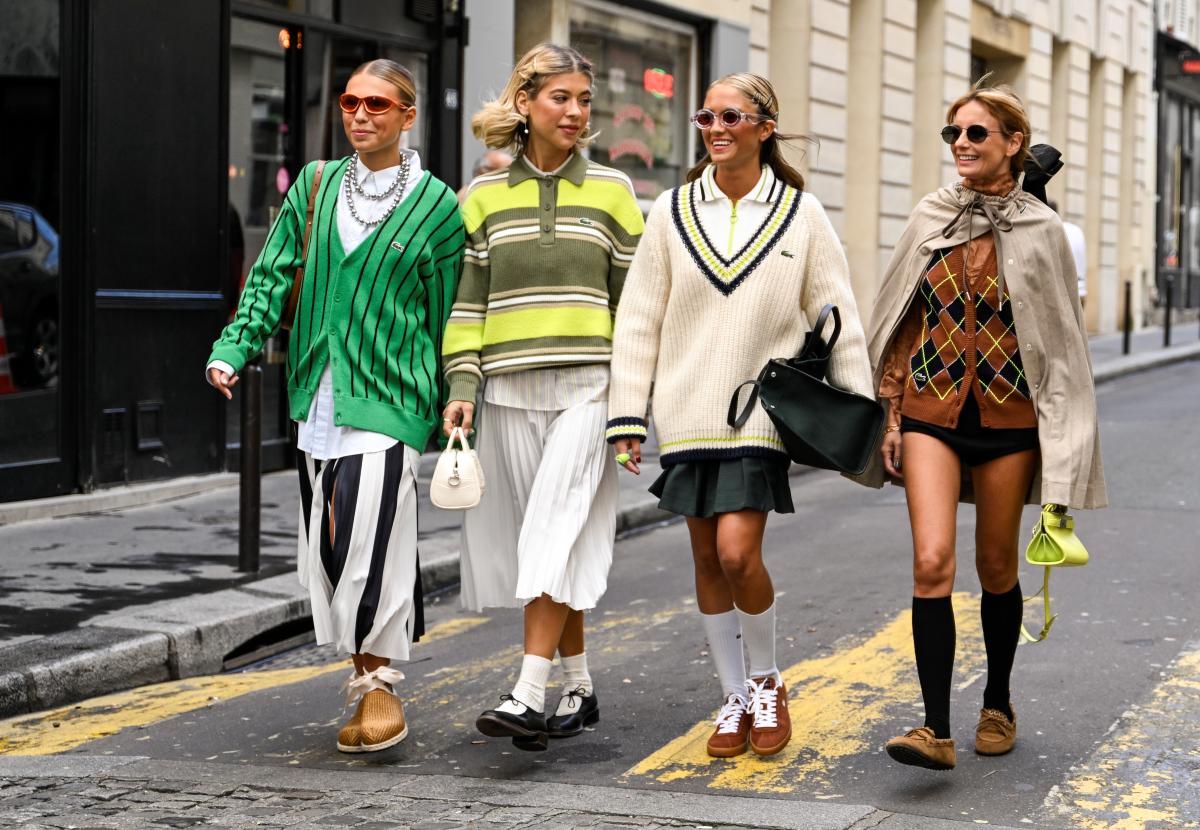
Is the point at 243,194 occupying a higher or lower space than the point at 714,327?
higher

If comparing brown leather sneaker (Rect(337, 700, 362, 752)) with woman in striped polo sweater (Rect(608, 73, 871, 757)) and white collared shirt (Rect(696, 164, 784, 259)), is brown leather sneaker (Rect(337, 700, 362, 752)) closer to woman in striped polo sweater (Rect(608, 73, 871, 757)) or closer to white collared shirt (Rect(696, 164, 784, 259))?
woman in striped polo sweater (Rect(608, 73, 871, 757))

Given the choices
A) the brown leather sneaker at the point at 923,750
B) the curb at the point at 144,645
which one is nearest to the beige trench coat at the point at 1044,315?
the brown leather sneaker at the point at 923,750

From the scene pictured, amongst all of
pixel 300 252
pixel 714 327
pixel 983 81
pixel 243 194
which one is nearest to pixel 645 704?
pixel 714 327

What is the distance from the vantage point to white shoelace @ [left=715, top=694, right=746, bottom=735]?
4855 mm

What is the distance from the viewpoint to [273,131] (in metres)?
11.4

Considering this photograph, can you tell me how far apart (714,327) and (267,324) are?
4.42 feet

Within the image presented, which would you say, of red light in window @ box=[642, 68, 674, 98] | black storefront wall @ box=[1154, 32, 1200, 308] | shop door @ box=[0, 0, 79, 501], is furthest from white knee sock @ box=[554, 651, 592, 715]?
black storefront wall @ box=[1154, 32, 1200, 308]

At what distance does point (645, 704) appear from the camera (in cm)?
555

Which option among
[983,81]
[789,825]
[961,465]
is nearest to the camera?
[789,825]

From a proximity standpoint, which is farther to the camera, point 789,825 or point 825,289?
point 825,289

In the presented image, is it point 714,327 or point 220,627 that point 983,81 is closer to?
point 714,327

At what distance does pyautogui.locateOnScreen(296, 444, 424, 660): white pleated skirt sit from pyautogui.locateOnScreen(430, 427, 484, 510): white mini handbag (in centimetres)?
22

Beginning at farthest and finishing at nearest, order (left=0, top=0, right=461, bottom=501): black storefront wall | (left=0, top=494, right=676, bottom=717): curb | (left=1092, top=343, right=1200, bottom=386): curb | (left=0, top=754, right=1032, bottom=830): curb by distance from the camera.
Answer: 1. (left=1092, top=343, right=1200, bottom=386): curb
2. (left=0, top=0, right=461, bottom=501): black storefront wall
3. (left=0, top=494, right=676, bottom=717): curb
4. (left=0, top=754, right=1032, bottom=830): curb

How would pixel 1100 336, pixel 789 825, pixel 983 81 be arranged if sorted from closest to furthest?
pixel 789 825
pixel 983 81
pixel 1100 336
